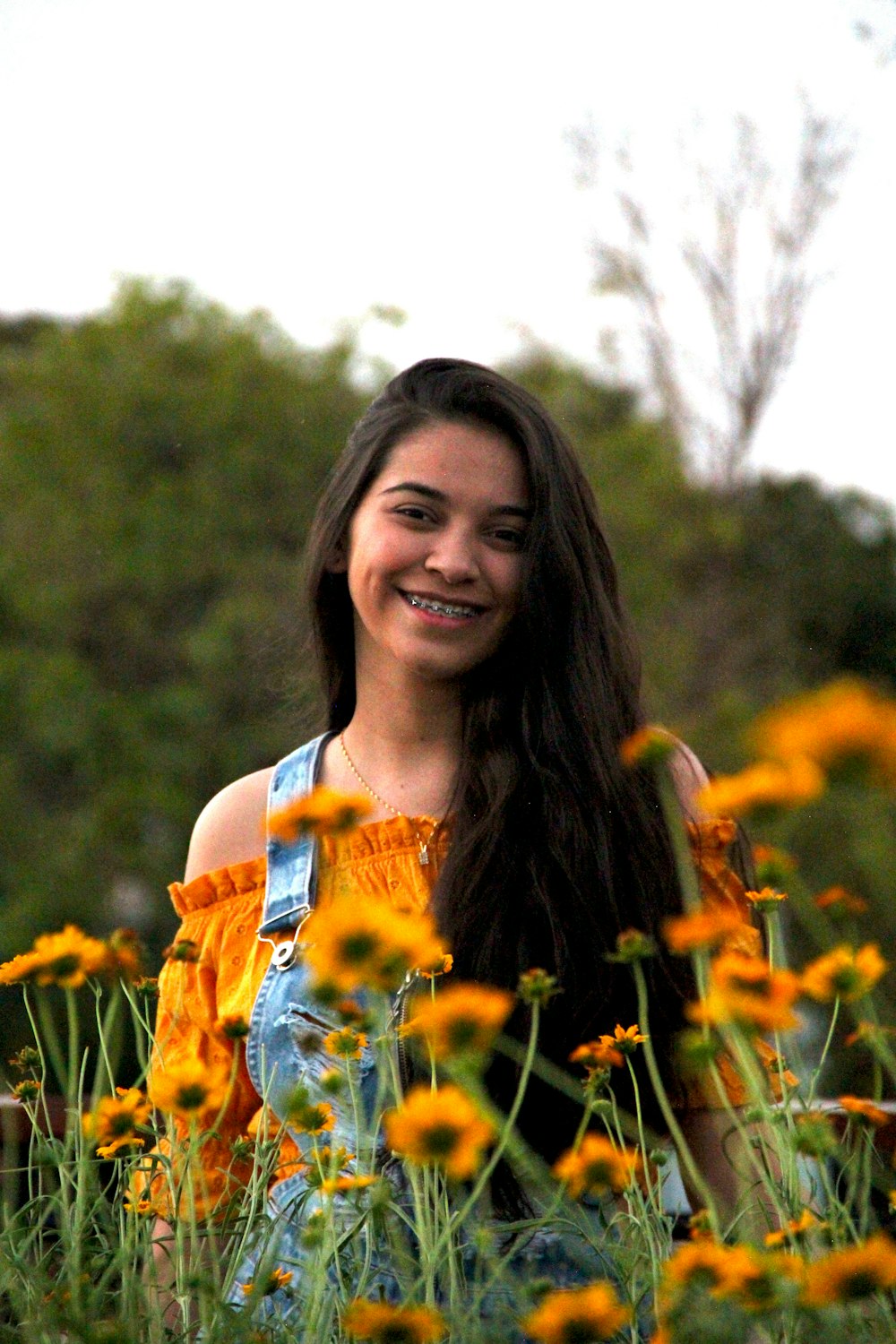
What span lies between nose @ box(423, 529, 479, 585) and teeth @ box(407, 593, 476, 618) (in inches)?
1.2

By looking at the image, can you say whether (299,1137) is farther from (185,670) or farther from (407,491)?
(185,670)

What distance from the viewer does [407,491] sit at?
177cm

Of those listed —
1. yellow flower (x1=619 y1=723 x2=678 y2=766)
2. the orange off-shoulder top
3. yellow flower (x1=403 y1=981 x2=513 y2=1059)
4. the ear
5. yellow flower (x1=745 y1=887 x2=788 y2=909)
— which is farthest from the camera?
the ear

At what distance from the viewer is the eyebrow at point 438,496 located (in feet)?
5.78

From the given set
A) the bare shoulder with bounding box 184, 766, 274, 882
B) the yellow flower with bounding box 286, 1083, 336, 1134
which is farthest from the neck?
the yellow flower with bounding box 286, 1083, 336, 1134

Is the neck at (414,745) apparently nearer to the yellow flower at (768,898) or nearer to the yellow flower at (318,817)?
the yellow flower at (768,898)

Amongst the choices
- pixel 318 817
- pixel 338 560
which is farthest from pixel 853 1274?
pixel 338 560

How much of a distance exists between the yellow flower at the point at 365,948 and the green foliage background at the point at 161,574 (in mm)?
5577

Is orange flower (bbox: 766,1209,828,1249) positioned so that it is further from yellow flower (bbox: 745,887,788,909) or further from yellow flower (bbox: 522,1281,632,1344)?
yellow flower (bbox: 745,887,788,909)

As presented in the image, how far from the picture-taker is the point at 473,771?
5.88 feet

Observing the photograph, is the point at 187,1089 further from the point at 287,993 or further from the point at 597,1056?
the point at 287,993

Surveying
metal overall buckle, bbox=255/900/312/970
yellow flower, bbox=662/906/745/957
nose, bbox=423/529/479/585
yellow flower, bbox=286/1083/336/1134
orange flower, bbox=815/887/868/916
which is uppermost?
nose, bbox=423/529/479/585

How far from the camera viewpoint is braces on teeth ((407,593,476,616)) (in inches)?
67.7

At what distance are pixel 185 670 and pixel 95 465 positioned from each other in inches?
43.0
